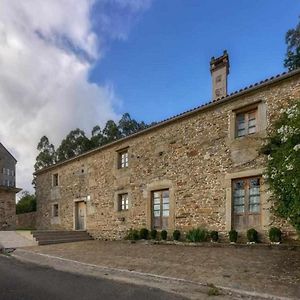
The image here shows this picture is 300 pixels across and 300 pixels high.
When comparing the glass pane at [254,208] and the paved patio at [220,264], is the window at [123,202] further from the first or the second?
the glass pane at [254,208]

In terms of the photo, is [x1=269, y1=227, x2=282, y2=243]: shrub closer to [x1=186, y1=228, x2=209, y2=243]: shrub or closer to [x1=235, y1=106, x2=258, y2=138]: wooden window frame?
[x1=186, y1=228, x2=209, y2=243]: shrub

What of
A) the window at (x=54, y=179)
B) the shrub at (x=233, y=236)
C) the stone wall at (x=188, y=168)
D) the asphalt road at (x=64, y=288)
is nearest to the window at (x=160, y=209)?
the stone wall at (x=188, y=168)

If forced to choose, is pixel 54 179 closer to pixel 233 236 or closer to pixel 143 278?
pixel 233 236

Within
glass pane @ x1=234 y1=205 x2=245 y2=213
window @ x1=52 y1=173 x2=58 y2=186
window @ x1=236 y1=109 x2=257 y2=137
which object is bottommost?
glass pane @ x1=234 y1=205 x2=245 y2=213

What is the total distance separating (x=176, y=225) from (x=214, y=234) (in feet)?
7.26

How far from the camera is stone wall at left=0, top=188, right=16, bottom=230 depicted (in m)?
27.9

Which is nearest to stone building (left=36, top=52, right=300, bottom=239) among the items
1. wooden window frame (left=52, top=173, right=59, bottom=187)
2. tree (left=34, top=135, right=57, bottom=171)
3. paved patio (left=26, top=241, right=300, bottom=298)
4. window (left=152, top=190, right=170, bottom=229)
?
window (left=152, top=190, right=170, bottom=229)

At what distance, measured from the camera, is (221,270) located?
8.72m

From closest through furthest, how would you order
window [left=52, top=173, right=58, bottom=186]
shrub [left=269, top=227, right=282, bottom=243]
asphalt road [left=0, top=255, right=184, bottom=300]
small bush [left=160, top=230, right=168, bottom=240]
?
asphalt road [left=0, top=255, right=184, bottom=300] → shrub [left=269, top=227, right=282, bottom=243] → small bush [left=160, top=230, right=168, bottom=240] → window [left=52, top=173, right=58, bottom=186]

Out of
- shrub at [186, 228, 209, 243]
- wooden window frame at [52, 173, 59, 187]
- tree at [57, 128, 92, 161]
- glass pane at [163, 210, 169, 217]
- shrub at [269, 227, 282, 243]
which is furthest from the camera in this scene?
tree at [57, 128, 92, 161]

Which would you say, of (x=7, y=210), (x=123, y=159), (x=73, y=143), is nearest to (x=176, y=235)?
(x=123, y=159)

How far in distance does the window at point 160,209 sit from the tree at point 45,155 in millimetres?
28437

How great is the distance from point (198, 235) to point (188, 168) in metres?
2.61

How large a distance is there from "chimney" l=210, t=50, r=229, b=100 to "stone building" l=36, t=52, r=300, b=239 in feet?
0.15
